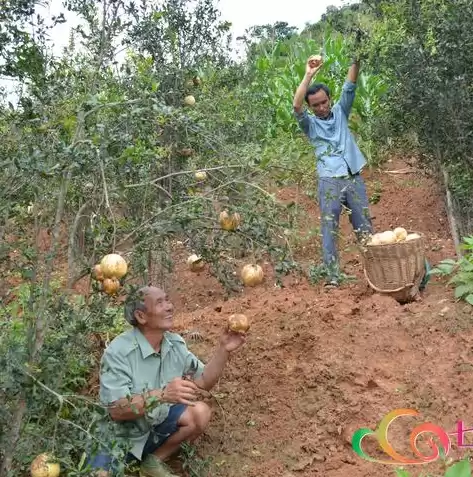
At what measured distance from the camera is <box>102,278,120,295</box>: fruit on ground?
253 cm

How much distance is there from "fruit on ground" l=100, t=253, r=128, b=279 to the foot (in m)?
1.34

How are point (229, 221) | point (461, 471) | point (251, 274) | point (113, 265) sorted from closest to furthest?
point (461, 471) → point (113, 265) → point (229, 221) → point (251, 274)

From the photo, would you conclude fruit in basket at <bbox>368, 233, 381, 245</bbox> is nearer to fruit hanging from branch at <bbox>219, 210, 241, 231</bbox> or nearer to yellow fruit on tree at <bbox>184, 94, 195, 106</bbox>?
yellow fruit on tree at <bbox>184, 94, 195, 106</bbox>

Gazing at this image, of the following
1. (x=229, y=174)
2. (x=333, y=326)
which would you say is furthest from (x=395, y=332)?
(x=229, y=174)

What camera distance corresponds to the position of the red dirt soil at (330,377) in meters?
3.62

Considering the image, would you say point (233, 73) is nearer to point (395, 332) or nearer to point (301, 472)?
point (395, 332)

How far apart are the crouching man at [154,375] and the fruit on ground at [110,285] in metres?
0.64

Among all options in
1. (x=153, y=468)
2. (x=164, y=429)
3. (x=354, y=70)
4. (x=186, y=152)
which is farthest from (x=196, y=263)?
(x=354, y=70)

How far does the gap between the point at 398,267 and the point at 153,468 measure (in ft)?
7.61

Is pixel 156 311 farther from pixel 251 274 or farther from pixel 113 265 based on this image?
pixel 113 265

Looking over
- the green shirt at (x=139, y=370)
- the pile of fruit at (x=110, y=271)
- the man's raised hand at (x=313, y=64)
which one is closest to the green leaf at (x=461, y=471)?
the pile of fruit at (x=110, y=271)

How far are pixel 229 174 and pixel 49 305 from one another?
86 cm

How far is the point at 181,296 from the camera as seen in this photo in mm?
7297

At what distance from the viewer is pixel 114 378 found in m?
3.25
